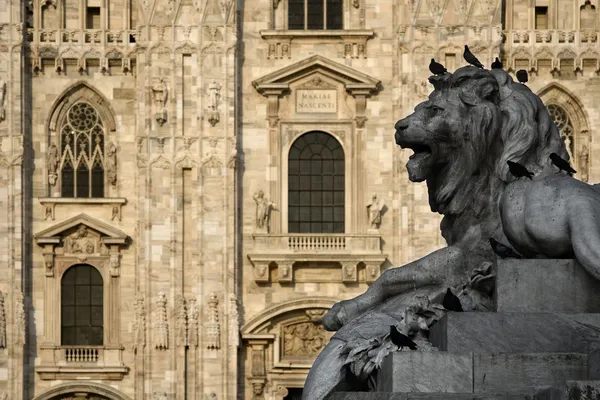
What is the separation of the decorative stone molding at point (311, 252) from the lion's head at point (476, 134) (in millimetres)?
28984

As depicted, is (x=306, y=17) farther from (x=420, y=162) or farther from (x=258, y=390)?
(x=420, y=162)

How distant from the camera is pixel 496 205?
16.3 feet

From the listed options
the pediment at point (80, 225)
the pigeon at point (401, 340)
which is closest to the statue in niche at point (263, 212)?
the pediment at point (80, 225)

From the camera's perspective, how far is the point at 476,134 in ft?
15.8

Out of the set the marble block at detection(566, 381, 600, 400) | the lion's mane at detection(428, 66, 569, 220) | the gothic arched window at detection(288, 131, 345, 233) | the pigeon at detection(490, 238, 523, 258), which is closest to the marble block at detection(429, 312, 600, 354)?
the pigeon at detection(490, 238, 523, 258)

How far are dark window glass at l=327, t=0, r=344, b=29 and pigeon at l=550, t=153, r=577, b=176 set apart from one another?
29860 mm

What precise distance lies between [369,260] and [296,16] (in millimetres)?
4448

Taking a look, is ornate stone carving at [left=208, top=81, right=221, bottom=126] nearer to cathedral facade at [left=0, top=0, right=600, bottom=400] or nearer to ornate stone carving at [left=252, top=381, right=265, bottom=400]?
cathedral facade at [left=0, top=0, right=600, bottom=400]

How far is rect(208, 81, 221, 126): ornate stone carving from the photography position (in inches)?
1337

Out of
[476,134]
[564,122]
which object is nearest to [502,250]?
[476,134]

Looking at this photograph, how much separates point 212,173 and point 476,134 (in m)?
29.3

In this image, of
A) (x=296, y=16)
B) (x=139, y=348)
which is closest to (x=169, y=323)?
(x=139, y=348)

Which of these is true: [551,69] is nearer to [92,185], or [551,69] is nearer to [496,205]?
[92,185]

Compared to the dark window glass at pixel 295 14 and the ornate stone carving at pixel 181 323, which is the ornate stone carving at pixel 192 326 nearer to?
the ornate stone carving at pixel 181 323
